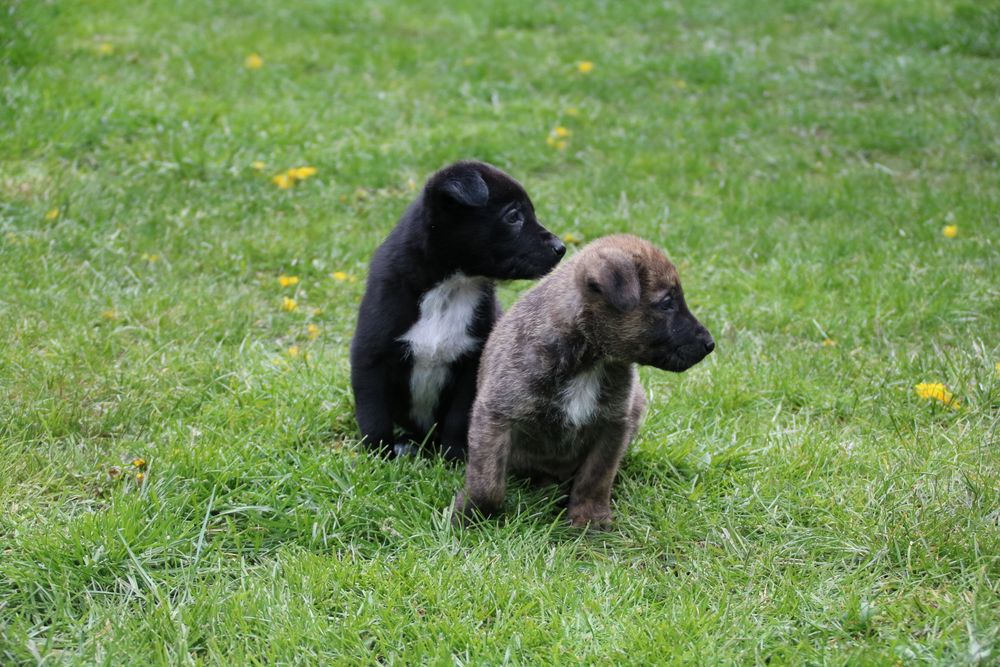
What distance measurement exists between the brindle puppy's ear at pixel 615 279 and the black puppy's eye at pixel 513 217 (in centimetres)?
87

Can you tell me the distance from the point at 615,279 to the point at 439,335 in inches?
41.5

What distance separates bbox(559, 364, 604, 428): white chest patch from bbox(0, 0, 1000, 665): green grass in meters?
0.48

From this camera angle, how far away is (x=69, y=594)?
3.52 metres

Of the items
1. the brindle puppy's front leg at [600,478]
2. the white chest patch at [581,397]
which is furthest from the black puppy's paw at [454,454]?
the white chest patch at [581,397]

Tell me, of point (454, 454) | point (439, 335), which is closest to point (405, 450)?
point (454, 454)

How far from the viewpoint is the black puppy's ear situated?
4.51 metres

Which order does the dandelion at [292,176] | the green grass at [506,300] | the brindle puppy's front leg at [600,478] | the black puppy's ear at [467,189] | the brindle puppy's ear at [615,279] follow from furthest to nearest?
the dandelion at [292,176] < the black puppy's ear at [467,189] < the brindle puppy's front leg at [600,478] < the brindle puppy's ear at [615,279] < the green grass at [506,300]

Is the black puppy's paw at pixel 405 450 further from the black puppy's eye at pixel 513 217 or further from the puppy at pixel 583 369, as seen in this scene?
the black puppy's eye at pixel 513 217

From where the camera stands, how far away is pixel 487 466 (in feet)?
13.3

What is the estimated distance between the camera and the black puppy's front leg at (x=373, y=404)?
4.61 metres

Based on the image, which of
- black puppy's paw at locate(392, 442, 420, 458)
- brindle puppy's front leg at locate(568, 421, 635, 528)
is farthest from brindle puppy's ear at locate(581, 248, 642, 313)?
black puppy's paw at locate(392, 442, 420, 458)

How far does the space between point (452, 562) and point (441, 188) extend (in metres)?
1.71

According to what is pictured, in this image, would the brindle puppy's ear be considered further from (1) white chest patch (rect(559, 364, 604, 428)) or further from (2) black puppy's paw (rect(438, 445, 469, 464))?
(2) black puppy's paw (rect(438, 445, 469, 464))

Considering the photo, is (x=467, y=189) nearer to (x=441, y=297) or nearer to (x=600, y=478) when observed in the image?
(x=441, y=297)
